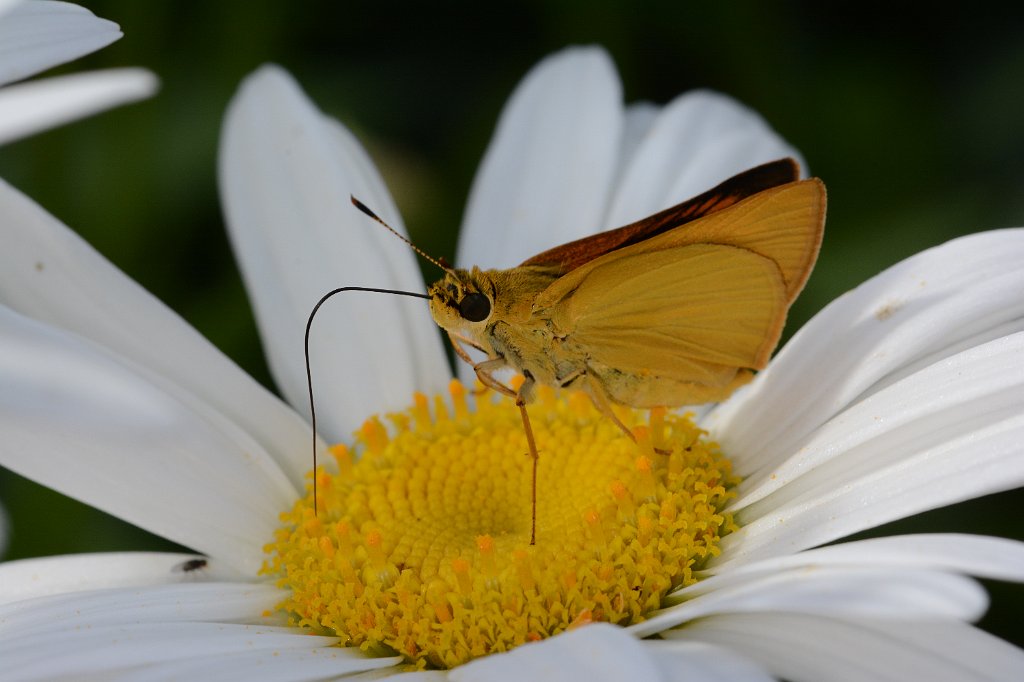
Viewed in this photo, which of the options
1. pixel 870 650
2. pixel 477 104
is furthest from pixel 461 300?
pixel 477 104

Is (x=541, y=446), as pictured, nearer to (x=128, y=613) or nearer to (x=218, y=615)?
(x=218, y=615)

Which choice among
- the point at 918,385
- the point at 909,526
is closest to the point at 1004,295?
the point at 918,385

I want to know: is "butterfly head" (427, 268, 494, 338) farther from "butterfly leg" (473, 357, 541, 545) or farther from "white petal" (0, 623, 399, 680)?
"white petal" (0, 623, 399, 680)

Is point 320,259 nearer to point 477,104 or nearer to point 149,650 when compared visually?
point 477,104

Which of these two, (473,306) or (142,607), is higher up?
(473,306)

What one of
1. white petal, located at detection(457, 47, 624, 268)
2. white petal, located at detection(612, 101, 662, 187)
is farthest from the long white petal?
white petal, located at detection(612, 101, 662, 187)

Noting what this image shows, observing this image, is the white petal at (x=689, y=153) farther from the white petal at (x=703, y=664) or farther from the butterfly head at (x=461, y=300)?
the white petal at (x=703, y=664)

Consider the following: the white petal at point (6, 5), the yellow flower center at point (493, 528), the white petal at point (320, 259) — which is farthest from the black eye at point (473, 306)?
the white petal at point (6, 5)
